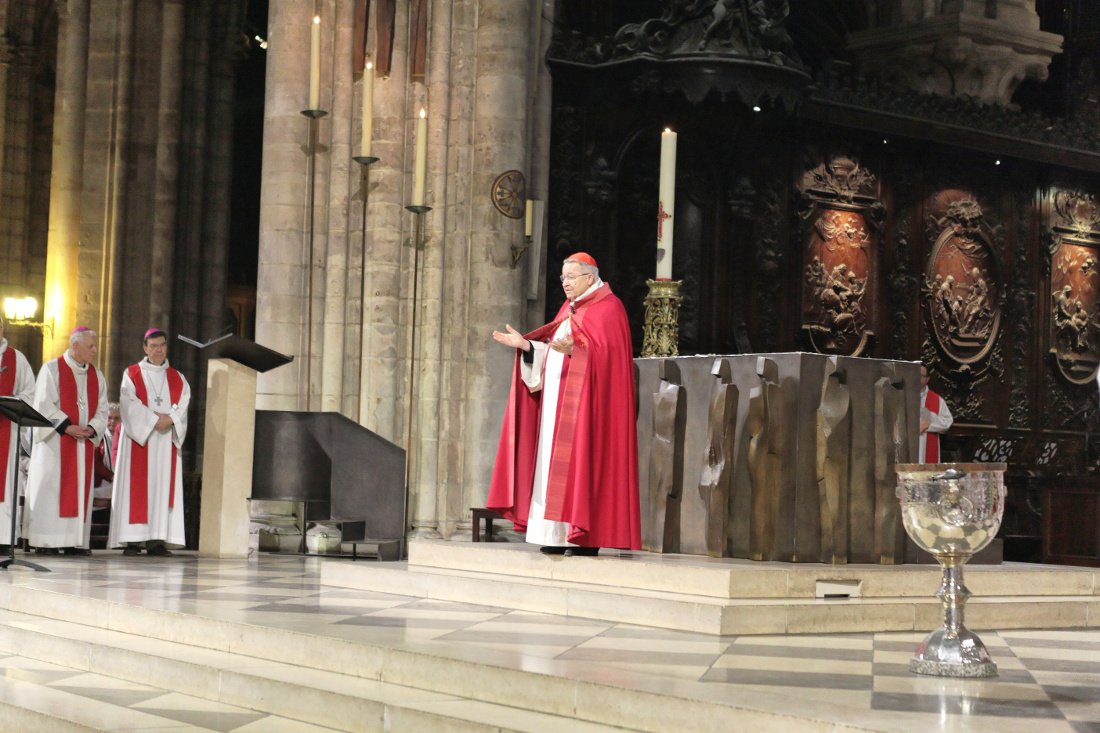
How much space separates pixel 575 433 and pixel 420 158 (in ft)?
13.8

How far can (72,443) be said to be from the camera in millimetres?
11297

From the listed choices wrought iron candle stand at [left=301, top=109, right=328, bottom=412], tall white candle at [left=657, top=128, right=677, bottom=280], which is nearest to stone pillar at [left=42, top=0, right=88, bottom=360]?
wrought iron candle stand at [left=301, top=109, right=328, bottom=412]

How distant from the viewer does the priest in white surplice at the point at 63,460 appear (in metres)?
11.1

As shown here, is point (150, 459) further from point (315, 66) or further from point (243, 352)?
point (315, 66)

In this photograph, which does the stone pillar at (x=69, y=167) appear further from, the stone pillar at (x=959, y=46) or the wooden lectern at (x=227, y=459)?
the stone pillar at (x=959, y=46)

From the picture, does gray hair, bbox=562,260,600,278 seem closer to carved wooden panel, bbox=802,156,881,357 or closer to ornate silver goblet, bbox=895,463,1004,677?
ornate silver goblet, bbox=895,463,1004,677

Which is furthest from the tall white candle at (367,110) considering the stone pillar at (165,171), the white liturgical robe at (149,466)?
the stone pillar at (165,171)

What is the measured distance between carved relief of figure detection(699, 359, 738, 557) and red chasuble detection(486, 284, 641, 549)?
49cm

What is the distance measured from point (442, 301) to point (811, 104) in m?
4.00

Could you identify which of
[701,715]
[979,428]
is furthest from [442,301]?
[701,715]

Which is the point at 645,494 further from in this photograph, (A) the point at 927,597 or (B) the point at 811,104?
(B) the point at 811,104

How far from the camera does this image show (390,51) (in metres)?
12.4

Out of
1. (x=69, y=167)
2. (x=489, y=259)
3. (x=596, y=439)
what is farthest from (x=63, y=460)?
(x=69, y=167)

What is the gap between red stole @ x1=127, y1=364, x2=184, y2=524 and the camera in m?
11.4
